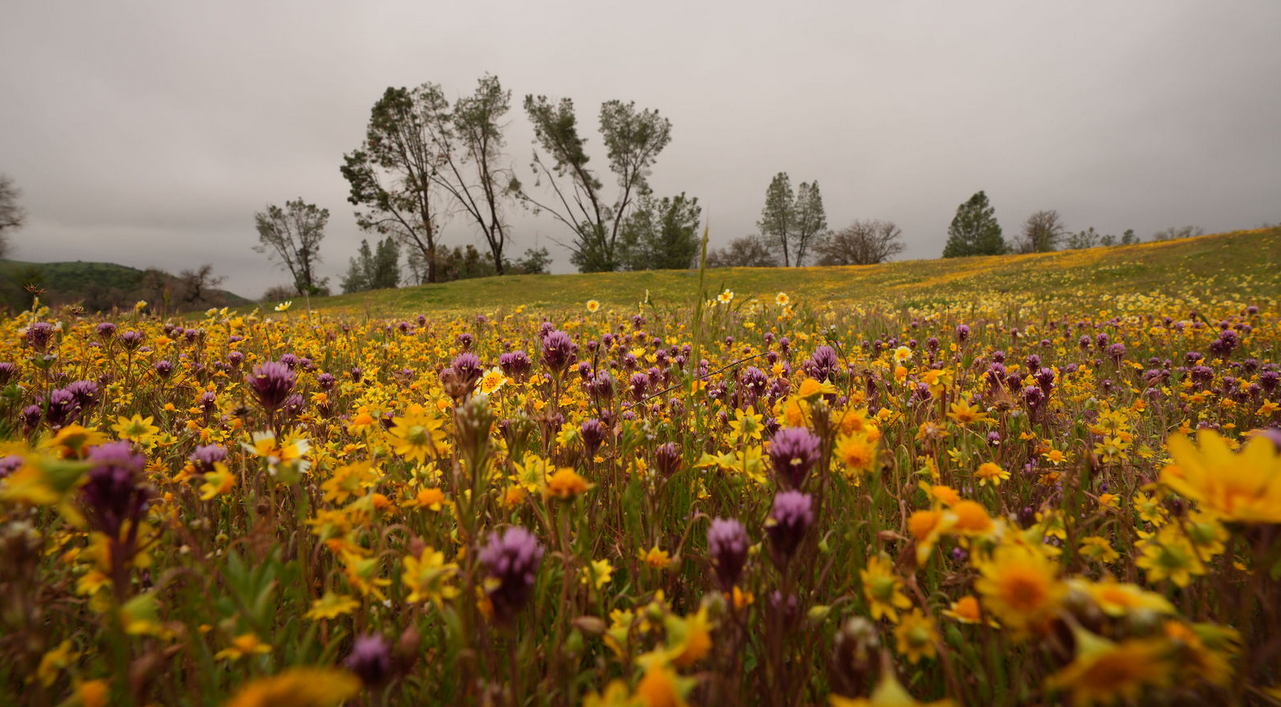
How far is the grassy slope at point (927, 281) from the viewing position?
1385 centimetres

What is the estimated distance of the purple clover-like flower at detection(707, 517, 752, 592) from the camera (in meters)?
1.00

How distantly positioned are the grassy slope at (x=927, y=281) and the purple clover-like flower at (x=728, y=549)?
544 cm

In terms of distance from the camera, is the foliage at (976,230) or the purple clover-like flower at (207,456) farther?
the foliage at (976,230)

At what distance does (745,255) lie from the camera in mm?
75938

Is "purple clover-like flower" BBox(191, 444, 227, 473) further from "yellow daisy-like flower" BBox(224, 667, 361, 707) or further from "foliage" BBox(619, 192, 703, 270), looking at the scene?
"foliage" BBox(619, 192, 703, 270)

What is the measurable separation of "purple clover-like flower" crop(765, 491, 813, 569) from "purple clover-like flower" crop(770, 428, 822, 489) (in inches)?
7.3

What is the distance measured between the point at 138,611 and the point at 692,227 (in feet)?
178

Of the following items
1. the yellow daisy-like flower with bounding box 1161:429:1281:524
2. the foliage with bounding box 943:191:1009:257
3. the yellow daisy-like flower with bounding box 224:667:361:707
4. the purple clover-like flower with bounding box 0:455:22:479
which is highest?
the foliage with bounding box 943:191:1009:257

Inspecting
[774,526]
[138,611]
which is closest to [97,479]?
[138,611]

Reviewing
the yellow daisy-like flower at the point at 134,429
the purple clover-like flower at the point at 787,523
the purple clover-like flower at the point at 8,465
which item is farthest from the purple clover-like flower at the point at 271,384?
the purple clover-like flower at the point at 787,523

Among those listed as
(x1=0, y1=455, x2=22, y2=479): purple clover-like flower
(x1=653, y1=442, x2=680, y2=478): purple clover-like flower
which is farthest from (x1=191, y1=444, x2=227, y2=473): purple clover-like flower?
(x1=653, y1=442, x2=680, y2=478): purple clover-like flower

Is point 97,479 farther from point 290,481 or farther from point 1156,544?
point 1156,544

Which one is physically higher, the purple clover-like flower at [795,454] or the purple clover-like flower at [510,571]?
the purple clover-like flower at [795,454]

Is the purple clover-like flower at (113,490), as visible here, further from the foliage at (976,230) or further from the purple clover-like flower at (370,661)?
the foliage at (976,230)
